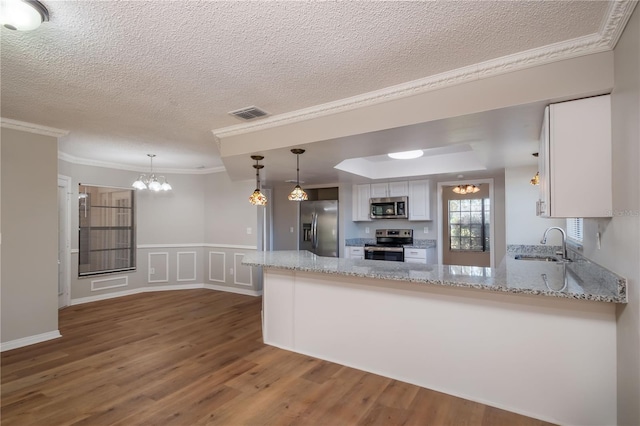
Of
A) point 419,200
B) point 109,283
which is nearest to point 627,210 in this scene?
point 419,200

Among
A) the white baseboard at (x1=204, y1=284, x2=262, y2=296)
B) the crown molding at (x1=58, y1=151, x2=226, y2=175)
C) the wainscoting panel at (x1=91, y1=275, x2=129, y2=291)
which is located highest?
the crown molding at (x1=58, y1=151, x2=226, y2=175)

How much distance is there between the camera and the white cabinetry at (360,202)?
6.26 m

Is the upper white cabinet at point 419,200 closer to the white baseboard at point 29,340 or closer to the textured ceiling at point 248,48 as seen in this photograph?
the textured ceiling at point 248,48

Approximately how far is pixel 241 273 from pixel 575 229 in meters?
4.93

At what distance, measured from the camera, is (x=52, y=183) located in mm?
3613

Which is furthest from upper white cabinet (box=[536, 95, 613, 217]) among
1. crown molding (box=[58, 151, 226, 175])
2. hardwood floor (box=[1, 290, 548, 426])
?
crown molding (box=[58, 151, 226, 175])

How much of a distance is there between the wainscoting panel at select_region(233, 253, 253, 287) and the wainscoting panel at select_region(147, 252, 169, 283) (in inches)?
54.8

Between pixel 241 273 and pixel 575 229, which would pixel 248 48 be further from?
pixel 241 273

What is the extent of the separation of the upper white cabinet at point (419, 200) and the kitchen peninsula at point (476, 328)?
2.86 m

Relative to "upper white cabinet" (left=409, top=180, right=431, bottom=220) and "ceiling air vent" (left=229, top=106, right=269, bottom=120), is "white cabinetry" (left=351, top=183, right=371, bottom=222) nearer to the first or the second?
"upper white cabinet" (left=409, top=180, right=431, bottom=220)

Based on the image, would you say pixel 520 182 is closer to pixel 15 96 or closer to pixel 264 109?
pixel 264 109

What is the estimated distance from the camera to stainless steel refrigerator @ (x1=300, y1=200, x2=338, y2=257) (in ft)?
20.0

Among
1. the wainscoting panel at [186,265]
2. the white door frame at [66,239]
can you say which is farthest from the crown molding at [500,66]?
the wainscoting panel at [186,265]

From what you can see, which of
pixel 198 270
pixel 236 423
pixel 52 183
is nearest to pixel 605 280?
pixel 236 423
